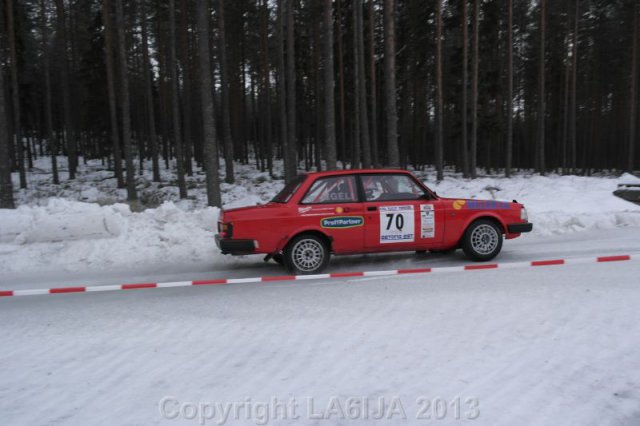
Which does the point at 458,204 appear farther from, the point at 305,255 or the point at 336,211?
the point at 305,255

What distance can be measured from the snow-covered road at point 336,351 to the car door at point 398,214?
1.04 m

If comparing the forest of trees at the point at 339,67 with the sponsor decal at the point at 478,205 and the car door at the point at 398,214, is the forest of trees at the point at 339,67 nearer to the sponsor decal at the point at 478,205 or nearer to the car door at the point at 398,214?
the sponsor decal at the point at 478,205

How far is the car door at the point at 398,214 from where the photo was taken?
7043 millimetres

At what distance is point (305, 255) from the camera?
6.94 meters

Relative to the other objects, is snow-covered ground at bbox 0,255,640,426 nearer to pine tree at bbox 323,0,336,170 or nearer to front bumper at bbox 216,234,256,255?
front bumper at bbox 216,234,256,255

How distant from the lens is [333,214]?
6926 millimetres

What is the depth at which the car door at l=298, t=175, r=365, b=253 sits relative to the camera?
272 inches

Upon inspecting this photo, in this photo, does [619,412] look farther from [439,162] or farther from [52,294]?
[439,162]

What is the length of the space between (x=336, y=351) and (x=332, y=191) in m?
3.61

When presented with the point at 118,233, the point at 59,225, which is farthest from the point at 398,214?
the point at 59,225

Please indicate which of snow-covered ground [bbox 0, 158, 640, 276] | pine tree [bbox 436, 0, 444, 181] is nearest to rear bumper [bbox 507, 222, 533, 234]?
snow-covered ground [bbox 0, 158, 640, 276]

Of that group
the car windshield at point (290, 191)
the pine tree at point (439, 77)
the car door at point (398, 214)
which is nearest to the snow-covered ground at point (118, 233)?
the car windshield at point (290, 191)

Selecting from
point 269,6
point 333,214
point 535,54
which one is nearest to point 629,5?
point 535,54

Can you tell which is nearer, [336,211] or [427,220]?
[336,211]
